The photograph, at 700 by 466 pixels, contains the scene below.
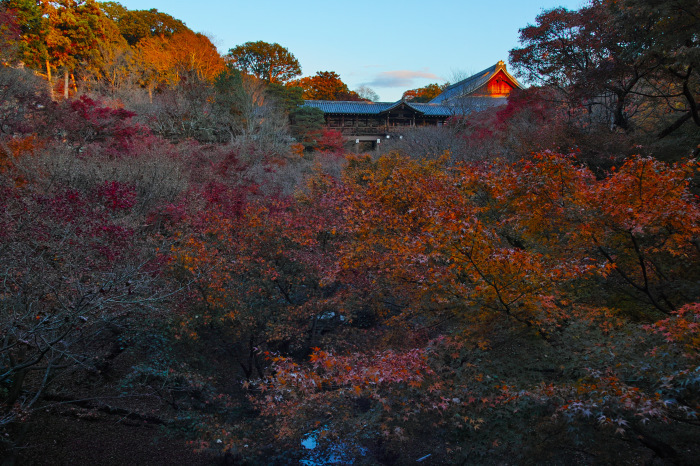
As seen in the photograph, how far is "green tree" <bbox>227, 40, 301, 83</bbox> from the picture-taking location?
33969 mm

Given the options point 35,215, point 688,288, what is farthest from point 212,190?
point 688,288

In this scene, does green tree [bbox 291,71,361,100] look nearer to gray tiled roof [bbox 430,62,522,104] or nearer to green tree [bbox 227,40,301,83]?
green tree [bbox 227,40,301,83]

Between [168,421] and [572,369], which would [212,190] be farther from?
[572,369]

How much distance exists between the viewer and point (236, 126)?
22766 millimetres

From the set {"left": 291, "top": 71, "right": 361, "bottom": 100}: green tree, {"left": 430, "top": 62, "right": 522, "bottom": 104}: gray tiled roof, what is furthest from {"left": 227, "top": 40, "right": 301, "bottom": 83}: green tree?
{"left": 430, "top": 62, "right": 522, "bottom": 104}: gray tiled roof

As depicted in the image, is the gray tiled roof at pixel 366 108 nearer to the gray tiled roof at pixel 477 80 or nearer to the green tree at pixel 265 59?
the gray tiled roof at pixel 477 80

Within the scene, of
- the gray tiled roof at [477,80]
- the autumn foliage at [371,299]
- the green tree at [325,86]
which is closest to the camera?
the autumn foliage at [371,299]

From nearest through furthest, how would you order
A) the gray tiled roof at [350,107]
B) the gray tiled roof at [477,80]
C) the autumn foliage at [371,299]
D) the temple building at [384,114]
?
the autumn foliage at [371,299] → the temple building at [384,114] → the gray tiled roof at [350,107] → the gray tiled roof at [477,80]

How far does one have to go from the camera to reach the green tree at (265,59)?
34.0 m

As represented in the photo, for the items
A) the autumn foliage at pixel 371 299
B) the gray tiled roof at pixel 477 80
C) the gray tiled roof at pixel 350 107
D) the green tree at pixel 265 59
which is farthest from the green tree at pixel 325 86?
the autumn foliage at pixel 371 299

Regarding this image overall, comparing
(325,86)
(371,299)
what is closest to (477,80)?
(325,86)

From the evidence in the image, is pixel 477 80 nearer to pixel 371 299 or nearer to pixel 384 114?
pixel 384 114

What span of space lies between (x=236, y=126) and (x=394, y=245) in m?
17.2

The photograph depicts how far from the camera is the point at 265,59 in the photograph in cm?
3456
